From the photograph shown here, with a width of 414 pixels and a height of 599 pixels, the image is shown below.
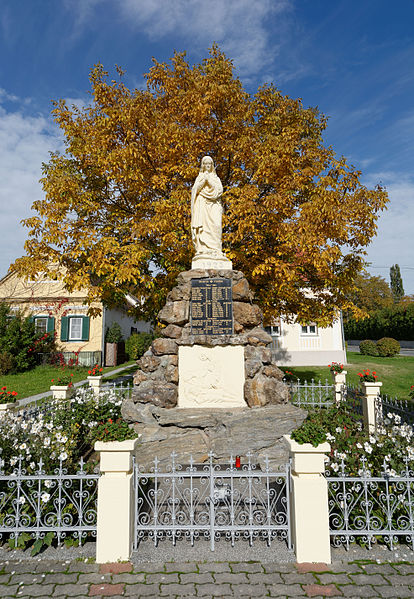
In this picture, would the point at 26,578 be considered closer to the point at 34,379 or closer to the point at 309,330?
the point at 34,379

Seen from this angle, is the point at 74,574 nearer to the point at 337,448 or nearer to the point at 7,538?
the point at 7,538

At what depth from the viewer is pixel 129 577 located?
3281 mm

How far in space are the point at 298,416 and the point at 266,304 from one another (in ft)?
16.9

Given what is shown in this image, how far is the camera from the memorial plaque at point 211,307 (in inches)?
280

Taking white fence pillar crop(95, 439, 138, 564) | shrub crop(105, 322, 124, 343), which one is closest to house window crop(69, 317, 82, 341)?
shrub crop(105, 322, 124, 343)

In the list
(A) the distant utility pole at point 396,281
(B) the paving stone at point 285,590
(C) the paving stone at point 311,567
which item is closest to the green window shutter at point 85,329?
(C) the paving stone at point 311,567

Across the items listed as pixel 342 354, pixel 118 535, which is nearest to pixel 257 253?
pixel 118 535

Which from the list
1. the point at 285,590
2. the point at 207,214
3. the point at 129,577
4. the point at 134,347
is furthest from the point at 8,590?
the point at 134,347

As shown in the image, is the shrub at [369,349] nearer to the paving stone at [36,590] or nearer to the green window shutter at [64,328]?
the green window shutter at [64,328]

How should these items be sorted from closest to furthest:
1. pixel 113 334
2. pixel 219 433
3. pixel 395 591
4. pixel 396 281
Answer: pixel 395 591
pixel 219 433
pixel 113 334
pixel 396 281

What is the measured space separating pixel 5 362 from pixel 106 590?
15.3m

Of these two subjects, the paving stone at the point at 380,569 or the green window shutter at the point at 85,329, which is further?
the green window shutter at the point at 85,329

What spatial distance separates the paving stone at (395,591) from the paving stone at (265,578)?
32.8 inches

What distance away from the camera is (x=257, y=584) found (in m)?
3.16
